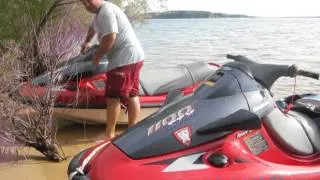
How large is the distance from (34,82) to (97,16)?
3.30ft

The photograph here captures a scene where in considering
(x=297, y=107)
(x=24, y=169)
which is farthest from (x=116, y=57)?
(x=297, y=107)

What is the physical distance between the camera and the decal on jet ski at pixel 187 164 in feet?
8.11

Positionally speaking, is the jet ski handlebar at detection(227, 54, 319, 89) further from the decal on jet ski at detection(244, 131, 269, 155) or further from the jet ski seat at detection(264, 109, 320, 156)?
the decal on jet ski at detection(244, 131, 269, 155)

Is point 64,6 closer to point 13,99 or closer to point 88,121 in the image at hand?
point 88,121


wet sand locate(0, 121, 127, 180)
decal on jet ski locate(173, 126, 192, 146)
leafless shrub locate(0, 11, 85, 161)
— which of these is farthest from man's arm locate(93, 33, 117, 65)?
decal on jet ski locate(173, 126, 192, 146)

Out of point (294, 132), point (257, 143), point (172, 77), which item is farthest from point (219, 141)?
point (172, 77)

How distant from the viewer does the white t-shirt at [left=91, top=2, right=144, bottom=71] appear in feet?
15.5

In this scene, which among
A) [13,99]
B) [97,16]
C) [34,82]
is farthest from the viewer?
[34,82]

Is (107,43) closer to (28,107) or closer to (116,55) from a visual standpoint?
(116,55)

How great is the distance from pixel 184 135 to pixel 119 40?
2.42 m

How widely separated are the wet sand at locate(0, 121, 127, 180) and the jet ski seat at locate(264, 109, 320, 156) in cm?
211

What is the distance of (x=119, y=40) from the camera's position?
4.84 meters

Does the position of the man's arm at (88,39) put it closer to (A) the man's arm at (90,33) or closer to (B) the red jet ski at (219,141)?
(A) the man's arm at (90,33)

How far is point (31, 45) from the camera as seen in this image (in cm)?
507
